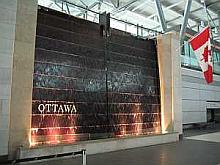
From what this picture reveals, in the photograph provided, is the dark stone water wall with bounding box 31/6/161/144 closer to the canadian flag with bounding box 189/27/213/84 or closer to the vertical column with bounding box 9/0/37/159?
the vertical column with bounding box 9/0/37/159

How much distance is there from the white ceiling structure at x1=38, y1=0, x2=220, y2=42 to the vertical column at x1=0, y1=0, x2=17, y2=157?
9539 mm

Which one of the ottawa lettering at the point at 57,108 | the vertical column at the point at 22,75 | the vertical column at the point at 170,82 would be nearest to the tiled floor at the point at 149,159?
the vertical column at the point at 22,75

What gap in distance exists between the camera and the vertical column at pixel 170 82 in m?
11.3

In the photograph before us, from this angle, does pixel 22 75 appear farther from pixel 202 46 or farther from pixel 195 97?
pixel 195 97

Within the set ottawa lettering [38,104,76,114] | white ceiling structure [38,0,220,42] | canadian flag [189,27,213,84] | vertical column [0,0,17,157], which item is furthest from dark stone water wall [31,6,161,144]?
white ceiling structure [38,0,220,42]

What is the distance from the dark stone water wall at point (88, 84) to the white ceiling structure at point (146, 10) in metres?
6.18

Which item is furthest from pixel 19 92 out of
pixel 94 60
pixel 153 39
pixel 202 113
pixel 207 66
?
pixel 202 113

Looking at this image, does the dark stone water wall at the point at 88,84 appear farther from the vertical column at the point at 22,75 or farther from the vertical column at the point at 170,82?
the vertical column at the point at 22,75

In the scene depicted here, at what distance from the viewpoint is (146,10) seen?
1936cm

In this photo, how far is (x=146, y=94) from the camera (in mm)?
11008

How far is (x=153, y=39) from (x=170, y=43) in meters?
0.90

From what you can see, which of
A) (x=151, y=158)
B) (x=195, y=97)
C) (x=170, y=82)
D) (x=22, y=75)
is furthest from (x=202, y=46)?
(x=195, y=97)

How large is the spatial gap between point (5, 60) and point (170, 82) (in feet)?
24.5

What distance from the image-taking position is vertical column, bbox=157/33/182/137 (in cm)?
1128
